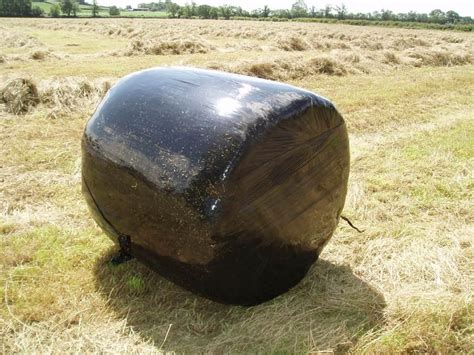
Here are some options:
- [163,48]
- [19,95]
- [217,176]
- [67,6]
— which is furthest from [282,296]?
[67,6]

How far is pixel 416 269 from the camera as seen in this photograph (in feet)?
13.2

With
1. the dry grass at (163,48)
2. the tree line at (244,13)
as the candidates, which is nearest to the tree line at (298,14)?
the tree line at (244,13)

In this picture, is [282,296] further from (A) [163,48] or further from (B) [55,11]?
(B) [55,11]

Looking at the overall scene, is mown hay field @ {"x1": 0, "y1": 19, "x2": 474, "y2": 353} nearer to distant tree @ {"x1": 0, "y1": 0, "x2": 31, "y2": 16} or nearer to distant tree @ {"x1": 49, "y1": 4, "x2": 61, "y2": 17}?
distant tree @ {"x1": 0, "y1": 0, "x2": 31, "y2": 16}

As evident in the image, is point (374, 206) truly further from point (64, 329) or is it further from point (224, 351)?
point (64, 329)

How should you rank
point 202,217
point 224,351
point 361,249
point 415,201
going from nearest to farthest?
1. point 202,217
2. point 224,351
3. point 361,249
4. point 415,201

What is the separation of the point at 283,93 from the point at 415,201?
3010mm

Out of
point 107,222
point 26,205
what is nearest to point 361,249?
point 107,222

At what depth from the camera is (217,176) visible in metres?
2.79

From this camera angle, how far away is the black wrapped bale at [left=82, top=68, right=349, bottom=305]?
285 centimetres

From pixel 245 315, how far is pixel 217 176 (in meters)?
1.20

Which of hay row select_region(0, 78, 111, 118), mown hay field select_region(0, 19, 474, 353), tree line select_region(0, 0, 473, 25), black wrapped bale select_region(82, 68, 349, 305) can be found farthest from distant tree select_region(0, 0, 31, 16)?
black wrapped bale select_region(82, 68, 349, 305)

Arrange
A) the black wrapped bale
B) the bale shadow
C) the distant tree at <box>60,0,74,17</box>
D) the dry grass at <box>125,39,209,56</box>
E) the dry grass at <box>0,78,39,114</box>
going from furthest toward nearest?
1. the distant tree at <box>60,0,74,17</box>
2. the dry grass at <box>125,39,209,56</box>
3. the dry grass at <box>0,78,39,114</box>
4. the bale shadow
5. the black wrapped bale

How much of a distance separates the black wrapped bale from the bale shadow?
20 cm
